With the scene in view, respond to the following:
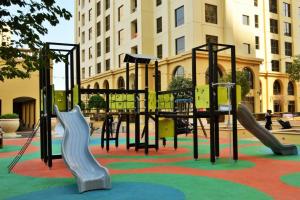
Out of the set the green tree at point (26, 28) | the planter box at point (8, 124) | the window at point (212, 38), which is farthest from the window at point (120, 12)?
the green tree at point (26, 28)

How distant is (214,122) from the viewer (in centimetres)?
1146

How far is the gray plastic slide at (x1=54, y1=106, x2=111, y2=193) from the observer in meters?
7.35

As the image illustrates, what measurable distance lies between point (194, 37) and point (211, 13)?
443 centimetres

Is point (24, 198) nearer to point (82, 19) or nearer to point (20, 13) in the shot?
point (20, 13)

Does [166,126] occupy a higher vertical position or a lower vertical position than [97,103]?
lower

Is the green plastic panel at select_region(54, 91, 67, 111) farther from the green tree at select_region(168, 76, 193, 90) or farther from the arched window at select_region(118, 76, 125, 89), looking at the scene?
the arched window at select_region(118, 76, 125, 89)

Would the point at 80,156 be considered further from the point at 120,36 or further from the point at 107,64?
the point at 107,64

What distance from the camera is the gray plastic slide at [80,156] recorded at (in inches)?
289

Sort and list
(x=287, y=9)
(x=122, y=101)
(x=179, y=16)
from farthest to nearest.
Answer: (x=287, y=9) → (x=179, y=16) → (x=122, y=101)

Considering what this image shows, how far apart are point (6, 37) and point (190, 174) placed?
6257mm

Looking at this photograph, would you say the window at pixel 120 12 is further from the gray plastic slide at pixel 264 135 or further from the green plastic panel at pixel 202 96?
the green plastic panel at pixel 202 96

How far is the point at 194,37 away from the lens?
128 feet

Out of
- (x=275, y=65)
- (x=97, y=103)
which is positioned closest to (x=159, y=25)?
(x=275, y=65)

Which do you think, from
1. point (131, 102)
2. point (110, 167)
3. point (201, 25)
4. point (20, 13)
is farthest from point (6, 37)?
point (201, 25)
